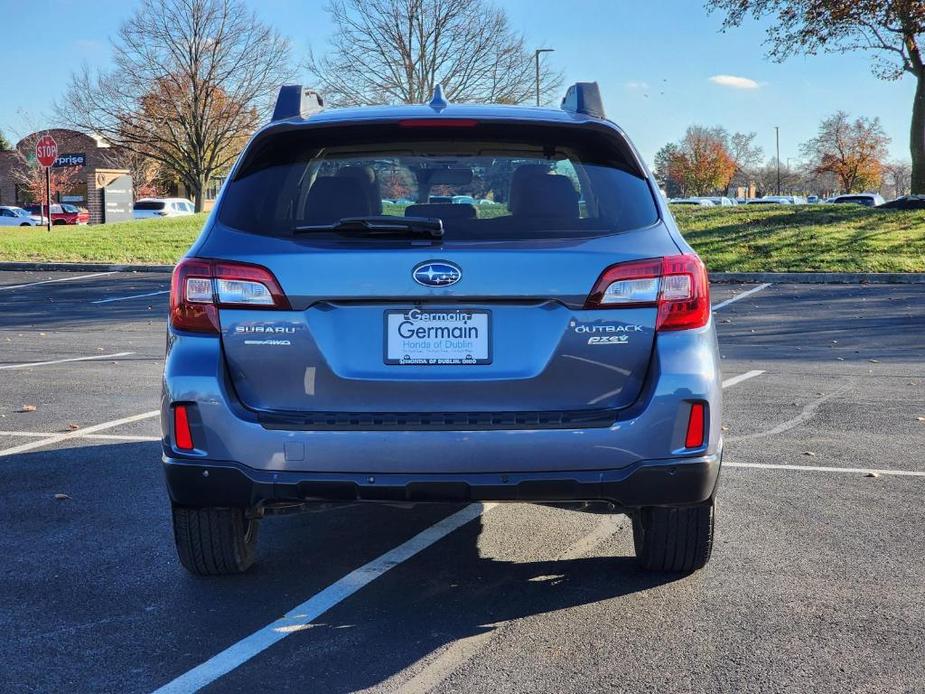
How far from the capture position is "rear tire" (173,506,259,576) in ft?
13.5

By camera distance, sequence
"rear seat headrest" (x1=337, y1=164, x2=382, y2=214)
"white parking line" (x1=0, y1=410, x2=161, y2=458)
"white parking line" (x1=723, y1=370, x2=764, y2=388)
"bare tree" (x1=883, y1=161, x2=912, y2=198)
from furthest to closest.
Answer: "bare tree" (x1=883, y1=161, x2=912, y2=198), "white parking line" (x1=723, y1=370, x2=764, y2=388), "white parking line" (x1=0, y1=410, x2=161, y2=458), "rear seat headrest" (x1=337, y1=164, x2=382, y2=214)

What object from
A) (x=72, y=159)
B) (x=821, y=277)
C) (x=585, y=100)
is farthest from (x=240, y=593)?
(x=72, y=159)

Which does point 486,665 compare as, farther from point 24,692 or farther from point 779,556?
point 779,556

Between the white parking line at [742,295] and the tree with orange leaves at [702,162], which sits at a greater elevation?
the tree with orange leaves at [702,162]

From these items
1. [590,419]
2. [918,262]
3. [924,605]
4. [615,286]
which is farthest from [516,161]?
[918,262]

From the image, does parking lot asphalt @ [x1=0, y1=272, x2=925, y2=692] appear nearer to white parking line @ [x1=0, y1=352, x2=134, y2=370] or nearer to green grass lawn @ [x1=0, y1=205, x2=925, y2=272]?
white parking line @ [x1=0, y1=352, x2=134, y2=370]

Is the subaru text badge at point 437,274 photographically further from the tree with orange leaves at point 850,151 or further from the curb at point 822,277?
the tree with orange leaves at point 850,151

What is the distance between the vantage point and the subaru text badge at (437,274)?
141 inches

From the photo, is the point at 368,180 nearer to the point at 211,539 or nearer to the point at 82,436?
the point at 211,539

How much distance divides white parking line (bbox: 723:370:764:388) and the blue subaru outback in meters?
5.63

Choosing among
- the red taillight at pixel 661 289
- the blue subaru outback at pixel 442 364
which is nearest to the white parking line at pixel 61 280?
the blue subaru outback at pixel 442 364

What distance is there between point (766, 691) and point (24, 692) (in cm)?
216

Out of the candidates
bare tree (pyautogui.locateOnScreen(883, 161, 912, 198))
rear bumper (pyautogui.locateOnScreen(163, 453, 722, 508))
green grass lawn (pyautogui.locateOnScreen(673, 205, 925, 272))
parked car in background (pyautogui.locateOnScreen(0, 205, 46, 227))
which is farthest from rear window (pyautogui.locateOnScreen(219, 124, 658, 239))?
bare tree (pyautogui.locateOnScreen(883, 161, 912, 198))

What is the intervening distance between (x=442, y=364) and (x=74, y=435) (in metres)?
4.40
